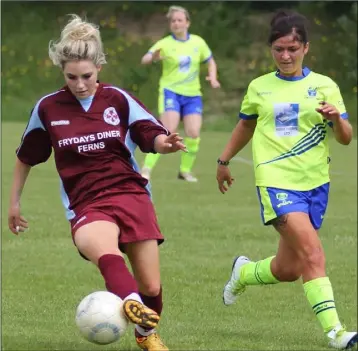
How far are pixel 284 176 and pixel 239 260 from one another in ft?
3.76

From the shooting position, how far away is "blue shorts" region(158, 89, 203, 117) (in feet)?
50.3

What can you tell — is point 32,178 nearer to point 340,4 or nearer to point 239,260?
point 239,260

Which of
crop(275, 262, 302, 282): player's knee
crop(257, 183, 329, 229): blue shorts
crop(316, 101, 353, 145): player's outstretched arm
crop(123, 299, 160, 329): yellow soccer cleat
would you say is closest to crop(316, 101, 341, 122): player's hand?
crop(316, 101, 353, 145): player's outstretched arm

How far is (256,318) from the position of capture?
715cm

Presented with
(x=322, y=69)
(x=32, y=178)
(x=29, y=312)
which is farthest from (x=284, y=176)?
(x=322, y=69)

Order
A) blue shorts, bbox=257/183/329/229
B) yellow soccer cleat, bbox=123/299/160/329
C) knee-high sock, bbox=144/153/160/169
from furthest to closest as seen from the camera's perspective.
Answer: knee-high sock, bbox=144/153/160/169 → blue shorts, bbox=257/183/329/229 → yellow soccer cleat, bbox=123/299/160/329

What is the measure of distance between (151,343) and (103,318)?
1.79 feet

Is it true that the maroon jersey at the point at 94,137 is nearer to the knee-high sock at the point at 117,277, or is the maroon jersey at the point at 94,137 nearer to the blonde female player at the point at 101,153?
the blonde female player at the point at 101,153

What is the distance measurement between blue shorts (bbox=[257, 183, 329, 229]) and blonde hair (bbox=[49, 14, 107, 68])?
1.28m

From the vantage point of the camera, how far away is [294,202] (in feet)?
20.5

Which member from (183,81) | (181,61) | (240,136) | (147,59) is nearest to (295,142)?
(240,136)

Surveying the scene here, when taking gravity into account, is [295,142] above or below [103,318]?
above

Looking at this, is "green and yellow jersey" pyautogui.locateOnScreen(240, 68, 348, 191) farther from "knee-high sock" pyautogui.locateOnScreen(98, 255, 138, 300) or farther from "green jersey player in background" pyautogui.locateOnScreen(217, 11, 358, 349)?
"knee-high sock" pyautogui.locateOnScreen(98, 255, 138, 300)

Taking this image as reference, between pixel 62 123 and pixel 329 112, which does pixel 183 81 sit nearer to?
pixel 329 112
